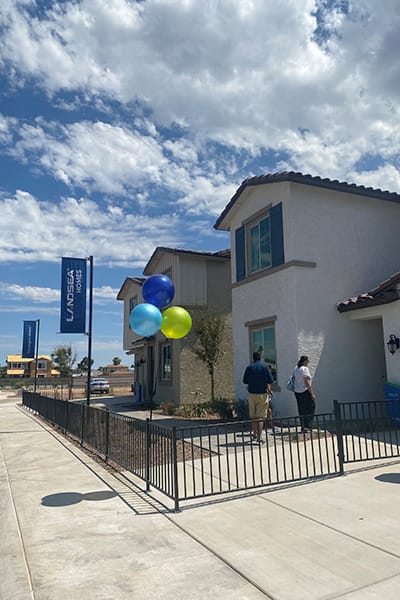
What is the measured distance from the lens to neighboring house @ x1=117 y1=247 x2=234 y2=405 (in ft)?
57.1

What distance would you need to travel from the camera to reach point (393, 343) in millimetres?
10039

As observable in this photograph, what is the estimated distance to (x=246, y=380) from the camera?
30.2 ft

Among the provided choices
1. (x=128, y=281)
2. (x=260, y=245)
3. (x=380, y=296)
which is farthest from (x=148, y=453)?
(x=128, y=281)

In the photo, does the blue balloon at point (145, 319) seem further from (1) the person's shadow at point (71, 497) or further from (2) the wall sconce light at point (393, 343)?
(2) the wall sconce light at point (393, 343)

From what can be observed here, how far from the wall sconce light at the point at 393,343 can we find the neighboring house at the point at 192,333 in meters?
8.14

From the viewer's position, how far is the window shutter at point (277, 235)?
39.7 feet

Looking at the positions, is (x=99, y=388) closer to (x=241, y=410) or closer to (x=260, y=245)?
(x=241, y=410)

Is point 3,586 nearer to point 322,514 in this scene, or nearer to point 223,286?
point 322,514

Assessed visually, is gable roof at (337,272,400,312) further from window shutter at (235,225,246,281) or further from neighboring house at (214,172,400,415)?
window shutter at (235,225,246,281)

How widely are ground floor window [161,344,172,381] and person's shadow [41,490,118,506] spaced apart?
11968 mm

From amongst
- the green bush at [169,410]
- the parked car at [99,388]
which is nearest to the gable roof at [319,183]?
the green bush at [169,410]

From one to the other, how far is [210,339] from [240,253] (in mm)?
3652

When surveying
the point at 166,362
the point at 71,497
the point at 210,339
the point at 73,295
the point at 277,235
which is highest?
the point at 277,235

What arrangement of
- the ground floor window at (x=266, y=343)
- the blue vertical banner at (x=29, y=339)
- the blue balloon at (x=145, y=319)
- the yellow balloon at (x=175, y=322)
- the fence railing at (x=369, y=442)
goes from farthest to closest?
the blue vertical banner at (x=29, y=339), the ground floor window at (x=266, y=343), the yellow balloon at (x=175, y=322), the blue balloon at (x=145, y=319), the fence railing at (x=369, y=442)
